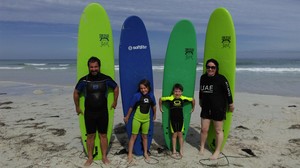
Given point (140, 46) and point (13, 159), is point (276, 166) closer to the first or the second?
point (140, 46)

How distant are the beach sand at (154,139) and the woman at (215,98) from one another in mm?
438

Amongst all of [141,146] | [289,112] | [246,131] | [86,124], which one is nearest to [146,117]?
[141,146]

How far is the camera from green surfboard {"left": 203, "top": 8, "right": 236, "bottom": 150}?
433 centimetres

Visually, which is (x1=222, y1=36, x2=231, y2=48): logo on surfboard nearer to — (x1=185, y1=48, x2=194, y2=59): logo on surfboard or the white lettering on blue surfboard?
(x1=185, y1=48, x2=194, y2=59): logo on surfboard

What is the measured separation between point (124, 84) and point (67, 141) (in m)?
1.50

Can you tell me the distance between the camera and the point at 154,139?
16.3 ft

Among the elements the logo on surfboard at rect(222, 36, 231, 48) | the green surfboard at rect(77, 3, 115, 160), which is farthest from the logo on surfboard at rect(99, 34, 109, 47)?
the logo on surfboard at rect(222, 36, 231, 48)

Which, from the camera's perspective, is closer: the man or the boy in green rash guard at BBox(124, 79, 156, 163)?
the man

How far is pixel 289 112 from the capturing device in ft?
22.9

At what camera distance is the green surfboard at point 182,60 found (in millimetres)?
4504

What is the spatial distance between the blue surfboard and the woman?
2.74 ft

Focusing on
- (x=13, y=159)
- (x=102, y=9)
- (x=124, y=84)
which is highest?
(x=102, y=9)

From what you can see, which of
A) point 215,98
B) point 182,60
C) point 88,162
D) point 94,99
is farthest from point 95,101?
point 215,98

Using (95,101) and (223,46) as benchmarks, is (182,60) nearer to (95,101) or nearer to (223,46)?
(223,46)
